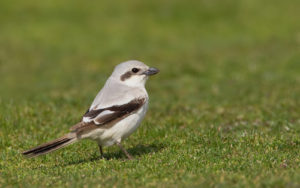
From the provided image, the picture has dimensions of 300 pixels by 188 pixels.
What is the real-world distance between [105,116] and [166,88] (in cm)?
1181

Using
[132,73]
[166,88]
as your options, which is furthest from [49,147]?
[166,88]

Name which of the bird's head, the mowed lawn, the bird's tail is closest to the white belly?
the bird's tail

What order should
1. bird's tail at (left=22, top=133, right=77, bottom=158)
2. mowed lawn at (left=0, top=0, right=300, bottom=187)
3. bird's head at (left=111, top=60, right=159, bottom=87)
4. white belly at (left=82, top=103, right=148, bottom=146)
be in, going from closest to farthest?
1. mowed lawn at (left=0, top=0, right=300, bottom=187)
2. bird's tail at (left=22, top=133, right=77, bottom=158)
3. white belly at (left=82, top=103, right=148, bottom=146)
4. bird's head at (left=111, top=60, right=159, bottom=87)

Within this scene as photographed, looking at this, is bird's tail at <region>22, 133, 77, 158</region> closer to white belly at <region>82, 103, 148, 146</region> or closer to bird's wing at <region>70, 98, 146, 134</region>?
bird's wing at <region>70, 98, 146, 134</region>

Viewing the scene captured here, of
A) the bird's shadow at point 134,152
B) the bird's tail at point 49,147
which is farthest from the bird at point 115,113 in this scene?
the bird's shadow at point 134,152

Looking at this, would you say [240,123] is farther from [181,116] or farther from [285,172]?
[285,172]

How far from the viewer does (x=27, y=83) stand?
24906mm

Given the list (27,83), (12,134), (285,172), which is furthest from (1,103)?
(285,172)

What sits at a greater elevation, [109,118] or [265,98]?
[109,118]

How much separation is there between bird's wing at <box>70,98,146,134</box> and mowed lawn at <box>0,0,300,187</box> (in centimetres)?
79

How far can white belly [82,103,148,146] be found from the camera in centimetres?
1080

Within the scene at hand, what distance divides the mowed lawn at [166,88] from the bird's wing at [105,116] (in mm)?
794

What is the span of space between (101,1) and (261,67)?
16802mm

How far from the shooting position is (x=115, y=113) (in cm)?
1080
